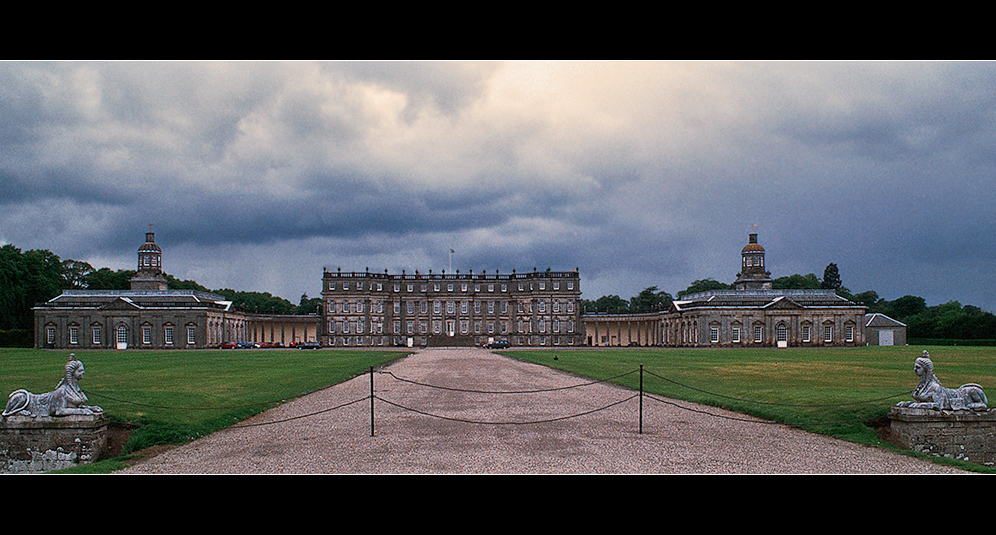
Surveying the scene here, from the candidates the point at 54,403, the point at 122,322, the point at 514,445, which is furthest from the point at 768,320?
the point at 54,403

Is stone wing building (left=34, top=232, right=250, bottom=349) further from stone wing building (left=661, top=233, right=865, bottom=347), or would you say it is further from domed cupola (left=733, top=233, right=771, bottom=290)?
domed cupola (left=733, top=233, right=771, bottom=290)

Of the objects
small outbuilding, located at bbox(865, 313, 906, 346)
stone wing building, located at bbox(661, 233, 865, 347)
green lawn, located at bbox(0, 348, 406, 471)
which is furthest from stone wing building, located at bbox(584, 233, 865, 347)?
green lawn, located at bbox(0, 348, 406, 471)

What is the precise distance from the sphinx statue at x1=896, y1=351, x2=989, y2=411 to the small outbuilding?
73041 millimetres

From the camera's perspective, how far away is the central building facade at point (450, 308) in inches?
3553

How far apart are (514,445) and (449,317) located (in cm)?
8274

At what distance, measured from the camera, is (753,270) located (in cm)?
8525

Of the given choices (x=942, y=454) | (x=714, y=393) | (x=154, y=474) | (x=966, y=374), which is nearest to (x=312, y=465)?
(x=154, y=474)

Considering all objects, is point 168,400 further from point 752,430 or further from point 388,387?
point 752,430

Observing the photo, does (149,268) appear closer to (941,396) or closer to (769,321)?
(769,321)

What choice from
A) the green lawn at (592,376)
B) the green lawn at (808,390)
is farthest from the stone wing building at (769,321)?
the green lawn at (592,376)

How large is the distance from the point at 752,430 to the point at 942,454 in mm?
3059

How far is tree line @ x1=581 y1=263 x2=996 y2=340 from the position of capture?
6581 centimetres

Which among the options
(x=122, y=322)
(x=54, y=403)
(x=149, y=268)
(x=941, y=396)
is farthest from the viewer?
(x=149, y=268)
